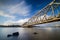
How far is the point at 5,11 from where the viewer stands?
11.6ft

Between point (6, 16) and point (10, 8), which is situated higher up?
point (10, 8)

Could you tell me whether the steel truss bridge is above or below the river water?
above

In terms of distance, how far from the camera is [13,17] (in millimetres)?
3637

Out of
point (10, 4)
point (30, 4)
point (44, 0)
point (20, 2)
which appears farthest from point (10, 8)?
point (44, 0)

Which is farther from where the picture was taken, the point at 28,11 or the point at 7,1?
the point at 28,11

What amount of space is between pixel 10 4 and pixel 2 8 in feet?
0.98

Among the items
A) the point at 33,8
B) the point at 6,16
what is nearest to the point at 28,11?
the point at 33,8

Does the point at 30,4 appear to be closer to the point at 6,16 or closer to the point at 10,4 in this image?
the point at 10,4

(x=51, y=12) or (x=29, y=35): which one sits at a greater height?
(x=51, y=12)

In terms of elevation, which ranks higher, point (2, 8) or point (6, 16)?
point (2, 8)

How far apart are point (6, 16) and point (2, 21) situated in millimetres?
214

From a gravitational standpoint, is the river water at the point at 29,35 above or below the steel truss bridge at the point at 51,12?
below

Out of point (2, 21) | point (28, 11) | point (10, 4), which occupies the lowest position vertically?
point (2, 21)

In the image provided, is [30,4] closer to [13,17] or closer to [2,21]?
[13,17]
